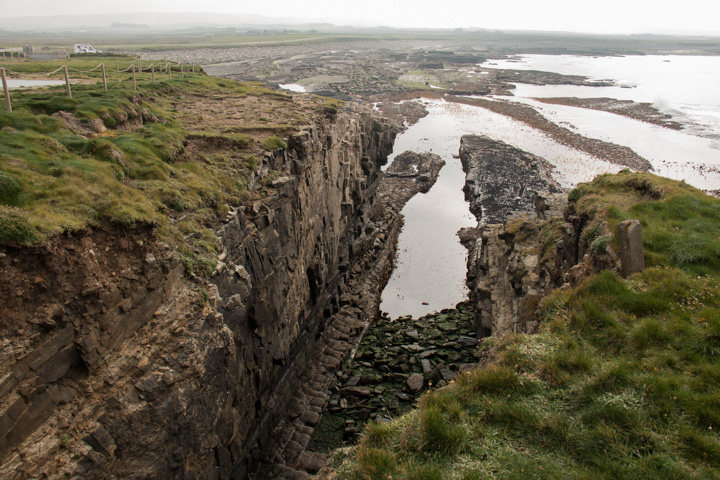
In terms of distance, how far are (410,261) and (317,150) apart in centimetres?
1402

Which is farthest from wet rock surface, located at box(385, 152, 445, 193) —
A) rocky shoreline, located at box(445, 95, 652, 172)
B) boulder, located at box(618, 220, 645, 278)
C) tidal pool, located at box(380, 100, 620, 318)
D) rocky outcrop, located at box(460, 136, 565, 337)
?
boulder, located at box(618, 220, 645, 278)

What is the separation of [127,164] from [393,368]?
1549 centimetres

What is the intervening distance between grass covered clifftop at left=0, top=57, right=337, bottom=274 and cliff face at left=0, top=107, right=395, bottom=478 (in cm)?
68

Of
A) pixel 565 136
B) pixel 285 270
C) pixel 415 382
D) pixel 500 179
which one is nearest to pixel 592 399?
pixel 415 382

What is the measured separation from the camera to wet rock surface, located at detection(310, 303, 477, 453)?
19422mm

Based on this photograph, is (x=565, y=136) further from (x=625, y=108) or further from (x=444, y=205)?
(x=444, y=205)

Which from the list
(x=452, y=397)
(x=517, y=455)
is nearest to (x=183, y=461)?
(x=452, y=397)

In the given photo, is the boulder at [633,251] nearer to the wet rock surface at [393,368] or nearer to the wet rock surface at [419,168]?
the wet rock surface at [393,368]

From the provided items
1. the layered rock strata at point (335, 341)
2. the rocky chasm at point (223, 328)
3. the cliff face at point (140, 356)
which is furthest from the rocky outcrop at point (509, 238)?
the cliff face at point (140, 356)

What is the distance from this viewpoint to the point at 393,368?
2288 cm

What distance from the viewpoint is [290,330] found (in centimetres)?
2045

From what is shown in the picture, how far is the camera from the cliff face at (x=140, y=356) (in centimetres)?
896

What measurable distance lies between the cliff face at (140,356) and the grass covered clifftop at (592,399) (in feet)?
15.2

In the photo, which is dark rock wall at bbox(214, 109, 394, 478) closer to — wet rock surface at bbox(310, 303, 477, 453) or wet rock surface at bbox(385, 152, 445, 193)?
wet rock surface at bbox(310, 303, 477, 453)
